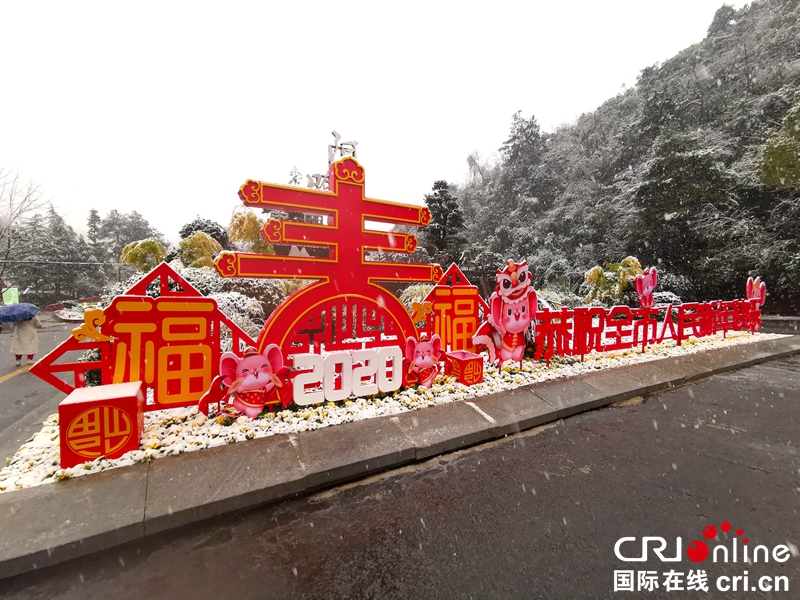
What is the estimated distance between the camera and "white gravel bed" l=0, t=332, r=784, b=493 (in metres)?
3.15

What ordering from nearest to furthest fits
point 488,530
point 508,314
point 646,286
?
point 488,530
point 508,314
point 646,286

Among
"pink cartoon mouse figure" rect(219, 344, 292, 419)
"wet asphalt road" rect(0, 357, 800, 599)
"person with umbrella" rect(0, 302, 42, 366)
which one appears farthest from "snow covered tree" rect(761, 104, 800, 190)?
"person with umbrella" rect(0, 302, 42, 366)

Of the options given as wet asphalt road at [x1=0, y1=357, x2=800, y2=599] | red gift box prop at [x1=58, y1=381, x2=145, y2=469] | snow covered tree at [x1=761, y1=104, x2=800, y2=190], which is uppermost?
snow covered tree at [x1=761, y1=104, x2=800, y2=190]

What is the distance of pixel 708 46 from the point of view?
23328 mm

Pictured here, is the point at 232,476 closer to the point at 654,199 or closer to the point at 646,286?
the point at 646,286

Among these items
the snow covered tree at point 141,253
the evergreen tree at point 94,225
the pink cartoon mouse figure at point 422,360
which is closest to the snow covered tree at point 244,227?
the snow covered tree at point 141,253

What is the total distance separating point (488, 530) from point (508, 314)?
12.5 feet

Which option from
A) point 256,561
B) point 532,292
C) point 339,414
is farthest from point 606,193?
point 256,561

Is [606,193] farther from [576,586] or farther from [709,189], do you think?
[576,586]

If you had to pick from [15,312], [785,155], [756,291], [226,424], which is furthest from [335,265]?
[785,155]

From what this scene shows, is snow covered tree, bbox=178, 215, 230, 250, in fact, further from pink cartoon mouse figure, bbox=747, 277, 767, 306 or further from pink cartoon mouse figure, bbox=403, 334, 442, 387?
pink cartoon mouse figure, bbox=747, 277, 767, 306

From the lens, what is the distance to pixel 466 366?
5.46 meters

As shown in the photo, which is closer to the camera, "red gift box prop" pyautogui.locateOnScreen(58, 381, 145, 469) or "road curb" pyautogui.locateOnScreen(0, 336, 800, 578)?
"road curb" pyautogui.locateOnScreen(0, 336, 800, 578)

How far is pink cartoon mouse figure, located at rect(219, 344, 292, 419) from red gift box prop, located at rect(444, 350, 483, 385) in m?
2.60
